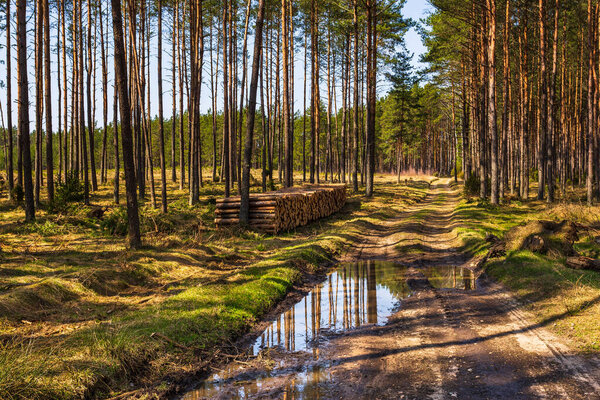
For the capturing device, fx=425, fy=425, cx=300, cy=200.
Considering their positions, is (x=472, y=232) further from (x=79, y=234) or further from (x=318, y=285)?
(x=79, y=234)

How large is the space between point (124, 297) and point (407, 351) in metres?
5.41

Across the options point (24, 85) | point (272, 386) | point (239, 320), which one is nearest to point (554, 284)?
point (239, 320)

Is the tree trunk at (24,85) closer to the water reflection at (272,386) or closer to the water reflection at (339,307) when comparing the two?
the water reflection at (339,307)

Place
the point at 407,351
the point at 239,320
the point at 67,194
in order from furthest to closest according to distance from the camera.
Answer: the point at 67,194 → the point at 239,320 → the point at 407,351

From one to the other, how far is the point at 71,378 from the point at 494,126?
899 inches

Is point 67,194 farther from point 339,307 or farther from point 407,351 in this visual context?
point 407,351

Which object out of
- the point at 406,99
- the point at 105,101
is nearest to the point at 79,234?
the point at 105,101

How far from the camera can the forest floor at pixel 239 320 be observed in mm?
4895

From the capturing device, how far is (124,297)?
324 inches

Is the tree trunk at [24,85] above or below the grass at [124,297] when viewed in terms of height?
above

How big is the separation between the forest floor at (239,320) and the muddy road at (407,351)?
1.2 inches

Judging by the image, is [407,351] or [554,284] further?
[554,284]

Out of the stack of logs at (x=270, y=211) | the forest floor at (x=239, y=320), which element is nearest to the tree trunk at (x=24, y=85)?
the forest floor at (x=239, y=320)

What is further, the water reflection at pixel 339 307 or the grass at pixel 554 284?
the water reflection at pixel 339 307
